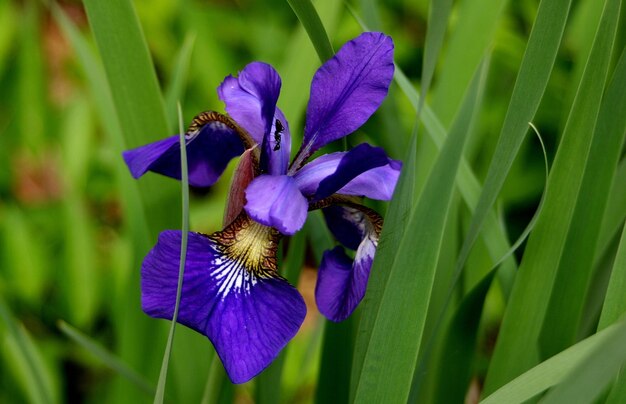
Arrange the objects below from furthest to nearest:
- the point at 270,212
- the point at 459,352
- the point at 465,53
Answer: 1. the point at 465,53
2. the point at 459,352
3. the point at 270,212

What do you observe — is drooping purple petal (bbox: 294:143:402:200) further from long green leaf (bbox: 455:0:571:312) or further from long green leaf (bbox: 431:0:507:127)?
long green leaf (bbox: 431:0:507:127)

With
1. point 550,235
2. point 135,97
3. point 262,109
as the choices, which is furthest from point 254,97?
point 550,235

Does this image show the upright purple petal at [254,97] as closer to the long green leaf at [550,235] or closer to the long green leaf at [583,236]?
the long green leaf at [550,235]

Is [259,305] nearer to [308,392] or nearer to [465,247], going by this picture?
[465,247]

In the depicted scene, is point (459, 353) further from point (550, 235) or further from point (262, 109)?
point (262, 109)

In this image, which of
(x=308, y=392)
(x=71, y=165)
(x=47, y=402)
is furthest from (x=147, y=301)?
(x=71, y=165)
